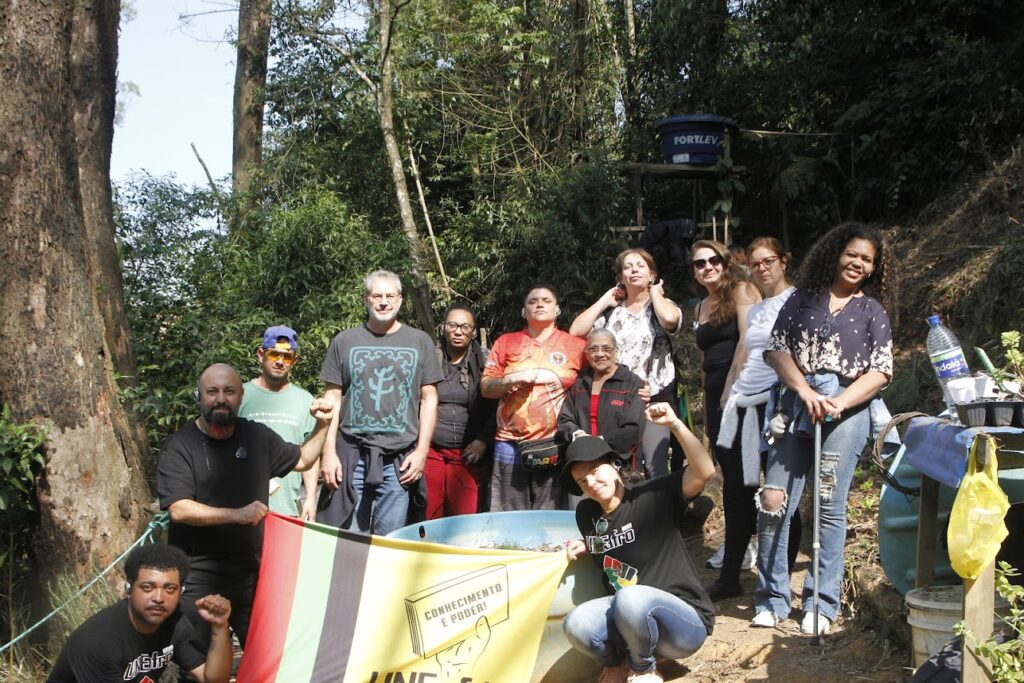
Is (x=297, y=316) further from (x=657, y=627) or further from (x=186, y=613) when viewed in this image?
(x=657, y=627)

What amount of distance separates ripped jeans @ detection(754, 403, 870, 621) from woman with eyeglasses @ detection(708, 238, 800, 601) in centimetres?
27

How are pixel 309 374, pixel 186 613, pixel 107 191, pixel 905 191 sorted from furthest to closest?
1. pixel 905 191
2. pixel 309 374
3. pixel 107 191
4. pixel 186 613

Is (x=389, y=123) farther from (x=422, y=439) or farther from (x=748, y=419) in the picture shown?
(x=748, y=419)

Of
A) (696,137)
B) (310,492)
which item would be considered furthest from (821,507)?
(696,137)

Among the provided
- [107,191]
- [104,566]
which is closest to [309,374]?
[107,191]

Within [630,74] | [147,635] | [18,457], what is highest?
[630,74]

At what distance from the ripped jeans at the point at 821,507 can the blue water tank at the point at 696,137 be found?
7.07 metres

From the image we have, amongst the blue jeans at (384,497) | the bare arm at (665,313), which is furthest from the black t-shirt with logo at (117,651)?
the bare arm at (665,313)

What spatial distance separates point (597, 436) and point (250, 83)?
37.3 ft

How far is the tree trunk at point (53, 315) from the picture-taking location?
18.1 ft

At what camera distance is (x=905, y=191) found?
10398 millimetres

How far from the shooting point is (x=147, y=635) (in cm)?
387

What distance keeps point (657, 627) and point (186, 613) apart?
194cm

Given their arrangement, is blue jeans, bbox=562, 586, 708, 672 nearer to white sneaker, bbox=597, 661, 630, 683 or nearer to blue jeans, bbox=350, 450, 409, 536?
white sneaker, bbox=597, 661, 630, 683
